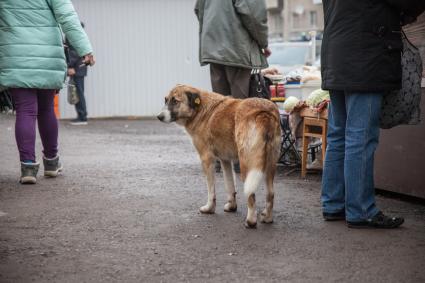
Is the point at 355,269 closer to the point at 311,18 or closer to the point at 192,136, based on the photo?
the point at 192,136

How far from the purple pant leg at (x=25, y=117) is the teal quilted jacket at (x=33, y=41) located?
0.42ft

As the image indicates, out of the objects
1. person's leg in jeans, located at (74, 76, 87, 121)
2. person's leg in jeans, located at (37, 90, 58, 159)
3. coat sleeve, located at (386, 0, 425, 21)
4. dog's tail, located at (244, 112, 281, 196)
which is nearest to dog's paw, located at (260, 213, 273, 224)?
dog's tail, located at (244, 112, 281, 196)

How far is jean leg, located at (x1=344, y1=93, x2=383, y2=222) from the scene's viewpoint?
5.20m

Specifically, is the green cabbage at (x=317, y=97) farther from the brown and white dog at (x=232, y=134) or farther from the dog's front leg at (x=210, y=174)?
the dog's front leg at (x=210, y=174)

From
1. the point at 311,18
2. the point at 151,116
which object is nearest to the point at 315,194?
the point at 151,116

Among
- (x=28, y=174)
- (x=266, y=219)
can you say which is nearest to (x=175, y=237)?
(x=266, y=219)

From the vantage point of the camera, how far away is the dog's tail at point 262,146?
518 cm

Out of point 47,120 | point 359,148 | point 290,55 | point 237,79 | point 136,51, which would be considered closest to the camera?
point 359,148

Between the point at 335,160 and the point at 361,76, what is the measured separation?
0.77 m

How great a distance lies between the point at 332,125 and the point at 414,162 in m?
1.08

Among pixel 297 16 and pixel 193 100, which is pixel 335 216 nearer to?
pixel 193 100

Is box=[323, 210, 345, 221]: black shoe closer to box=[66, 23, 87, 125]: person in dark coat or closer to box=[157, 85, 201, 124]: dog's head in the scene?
box=[157, 85, 201, 124]: dog's head

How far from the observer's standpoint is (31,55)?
23.6 ft

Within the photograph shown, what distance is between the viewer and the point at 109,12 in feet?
60.4
